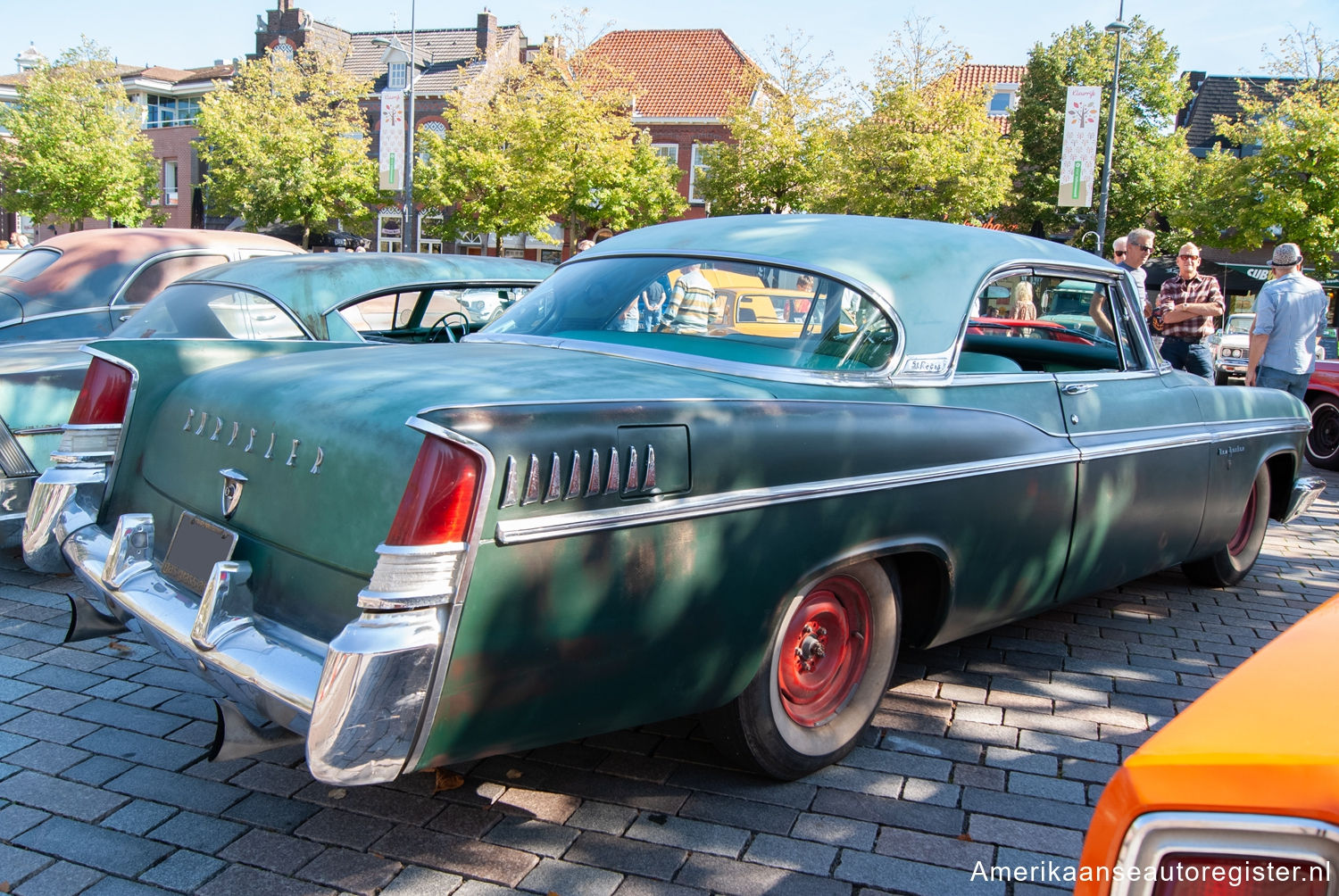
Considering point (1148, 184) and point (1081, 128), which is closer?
point (1081, 128)

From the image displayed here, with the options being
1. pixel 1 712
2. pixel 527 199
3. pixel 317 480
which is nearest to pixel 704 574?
pixel 317 480

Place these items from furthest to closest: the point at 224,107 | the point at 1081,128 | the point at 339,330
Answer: the point at 224,107, the point at 1081,128, the point at 339,330

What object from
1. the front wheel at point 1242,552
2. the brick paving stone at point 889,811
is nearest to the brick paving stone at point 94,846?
the brick paving stone at point 889,811

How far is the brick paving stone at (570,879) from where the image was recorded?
8.13ft

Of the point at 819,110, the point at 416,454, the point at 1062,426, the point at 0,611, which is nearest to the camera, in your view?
the point at 416,454

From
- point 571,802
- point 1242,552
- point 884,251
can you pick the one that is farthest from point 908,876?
point 1242,552

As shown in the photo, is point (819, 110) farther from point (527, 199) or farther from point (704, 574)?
point (704, 574)

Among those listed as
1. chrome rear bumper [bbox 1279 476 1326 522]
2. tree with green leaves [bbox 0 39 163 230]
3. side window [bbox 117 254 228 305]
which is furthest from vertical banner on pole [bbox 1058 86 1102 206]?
tree with green leaves [bbox 0 39 163 230]

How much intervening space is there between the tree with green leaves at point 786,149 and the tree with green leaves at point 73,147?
23.3m

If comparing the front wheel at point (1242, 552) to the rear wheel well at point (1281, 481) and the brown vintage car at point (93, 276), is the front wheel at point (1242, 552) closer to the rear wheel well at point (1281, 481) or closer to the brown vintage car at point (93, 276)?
the rear wheel well at point (1281, 481)

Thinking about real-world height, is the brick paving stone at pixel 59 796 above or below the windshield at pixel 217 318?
below

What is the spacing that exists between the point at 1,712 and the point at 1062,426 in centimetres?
368

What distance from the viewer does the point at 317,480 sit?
2518 millimetres

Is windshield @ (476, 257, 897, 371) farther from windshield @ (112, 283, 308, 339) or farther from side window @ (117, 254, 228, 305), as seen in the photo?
side window @ (117, 254, 228, 305)
